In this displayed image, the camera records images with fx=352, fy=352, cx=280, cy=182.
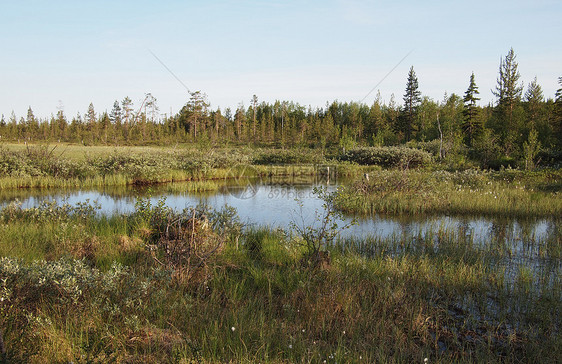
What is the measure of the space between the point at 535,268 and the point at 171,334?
707 cm

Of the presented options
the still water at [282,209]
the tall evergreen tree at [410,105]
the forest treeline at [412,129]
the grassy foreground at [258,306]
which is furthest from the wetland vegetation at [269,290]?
the tall evergreen tree at [410,105]

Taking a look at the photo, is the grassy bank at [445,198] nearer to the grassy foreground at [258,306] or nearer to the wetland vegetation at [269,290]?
the wetland vegetation at [269,290]

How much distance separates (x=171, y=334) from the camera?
3.74m

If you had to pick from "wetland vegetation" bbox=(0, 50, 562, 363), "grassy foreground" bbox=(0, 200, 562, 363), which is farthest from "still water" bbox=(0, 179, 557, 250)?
"grassy foreground" bbox=(0, 200, 562, 363)

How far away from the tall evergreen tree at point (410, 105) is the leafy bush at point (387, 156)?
2224 cm

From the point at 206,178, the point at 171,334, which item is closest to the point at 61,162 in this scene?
the point at 206,178

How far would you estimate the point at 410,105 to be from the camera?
5453 cm

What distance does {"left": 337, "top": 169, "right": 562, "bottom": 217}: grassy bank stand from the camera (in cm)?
1259

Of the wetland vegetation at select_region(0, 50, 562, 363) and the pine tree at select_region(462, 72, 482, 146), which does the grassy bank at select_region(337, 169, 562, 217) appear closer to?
the wetland vegetation at select_region(0, 50, 562, 363)

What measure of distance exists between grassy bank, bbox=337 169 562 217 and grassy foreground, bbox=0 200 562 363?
5.86 meters

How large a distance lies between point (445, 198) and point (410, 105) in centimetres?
4422

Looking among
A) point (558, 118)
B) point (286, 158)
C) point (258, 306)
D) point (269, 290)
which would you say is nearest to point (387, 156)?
point (286, 158)

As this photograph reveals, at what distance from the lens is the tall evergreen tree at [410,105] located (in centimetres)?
5441

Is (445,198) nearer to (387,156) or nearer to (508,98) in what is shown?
(387,156)
